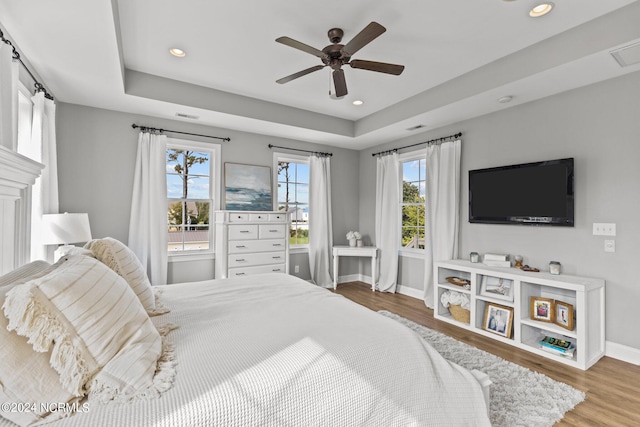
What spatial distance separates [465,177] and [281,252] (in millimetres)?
2728

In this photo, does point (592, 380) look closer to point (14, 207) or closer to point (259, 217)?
point (259, 217)

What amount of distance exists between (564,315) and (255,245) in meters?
3.49

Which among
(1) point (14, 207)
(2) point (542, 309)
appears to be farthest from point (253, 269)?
(2) point (542, 309)

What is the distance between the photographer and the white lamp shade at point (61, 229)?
259 cm

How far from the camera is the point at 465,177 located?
4.02m

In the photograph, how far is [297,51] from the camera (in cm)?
A: 290

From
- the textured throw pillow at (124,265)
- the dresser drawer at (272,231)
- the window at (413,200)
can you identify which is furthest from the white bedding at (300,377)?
the window at (413,200)

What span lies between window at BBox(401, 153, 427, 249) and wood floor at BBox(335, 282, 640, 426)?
1.41 metres

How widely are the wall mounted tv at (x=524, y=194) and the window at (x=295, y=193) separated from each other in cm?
264

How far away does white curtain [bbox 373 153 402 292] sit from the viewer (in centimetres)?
498

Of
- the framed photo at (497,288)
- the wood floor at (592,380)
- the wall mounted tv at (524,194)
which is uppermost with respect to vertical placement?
the wall mounted tv at (524,194)

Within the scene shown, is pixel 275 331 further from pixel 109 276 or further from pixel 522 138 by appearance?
pixel 522 138

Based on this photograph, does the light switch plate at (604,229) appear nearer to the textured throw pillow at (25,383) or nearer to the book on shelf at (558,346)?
the book on shelf at (558,346)

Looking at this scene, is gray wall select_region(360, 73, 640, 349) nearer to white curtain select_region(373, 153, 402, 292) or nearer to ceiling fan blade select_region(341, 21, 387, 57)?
white curtain select_region(373, 153, 402, 292)
